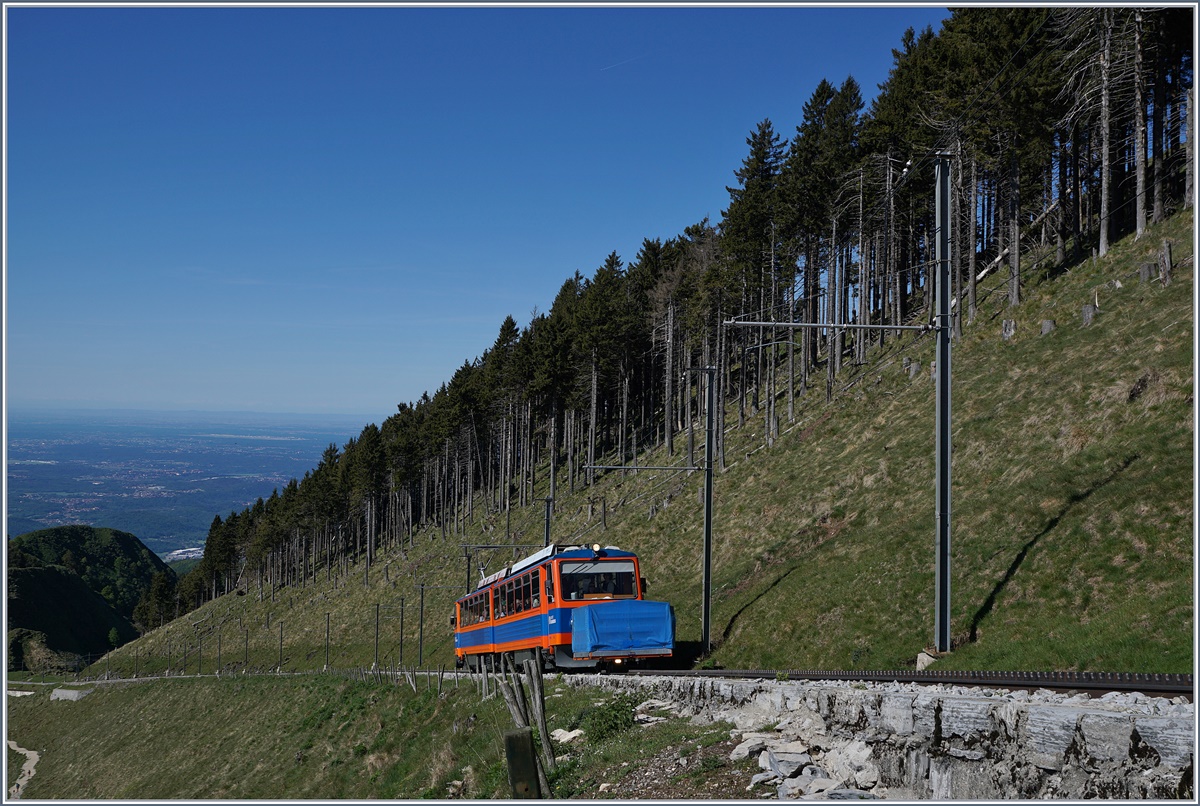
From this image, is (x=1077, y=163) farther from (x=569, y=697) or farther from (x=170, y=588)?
(x=170, y=588)

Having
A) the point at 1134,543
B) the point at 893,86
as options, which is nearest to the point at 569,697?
the point at 1134,543

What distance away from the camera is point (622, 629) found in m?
25.2

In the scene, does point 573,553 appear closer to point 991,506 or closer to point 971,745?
point 991,506

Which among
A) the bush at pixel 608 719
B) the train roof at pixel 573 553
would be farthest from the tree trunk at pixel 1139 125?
the bush at pixel 608 719

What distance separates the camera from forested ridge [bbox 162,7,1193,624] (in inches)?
1624

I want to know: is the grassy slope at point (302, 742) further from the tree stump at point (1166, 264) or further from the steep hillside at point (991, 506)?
the tree stump at point (1166, 264)

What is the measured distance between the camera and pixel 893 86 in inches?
2287

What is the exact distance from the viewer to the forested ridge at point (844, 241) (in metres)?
41.2

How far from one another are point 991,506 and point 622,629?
10.7m

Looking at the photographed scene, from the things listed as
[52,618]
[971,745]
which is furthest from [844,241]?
[52,618]

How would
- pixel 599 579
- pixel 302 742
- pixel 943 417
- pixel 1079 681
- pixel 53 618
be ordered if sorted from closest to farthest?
1. pixel 1079 681
2. pixel 943 417
3. pixel 599 579
4. pixel 302 742
5. pixel 53 618

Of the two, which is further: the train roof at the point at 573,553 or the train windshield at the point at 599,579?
the train roof at the point at 573,553

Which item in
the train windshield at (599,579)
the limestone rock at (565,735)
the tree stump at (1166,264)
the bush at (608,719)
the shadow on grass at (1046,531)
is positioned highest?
the tree stump at (1166,264)

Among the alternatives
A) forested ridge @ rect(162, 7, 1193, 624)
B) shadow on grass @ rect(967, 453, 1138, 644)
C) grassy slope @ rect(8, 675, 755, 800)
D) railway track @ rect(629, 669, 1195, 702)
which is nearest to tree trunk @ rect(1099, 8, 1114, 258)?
forested ridge @ rect(162, 7, 1193, 624)
